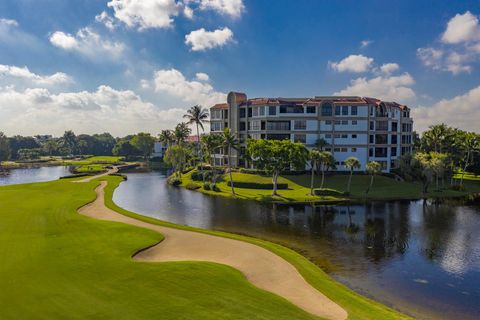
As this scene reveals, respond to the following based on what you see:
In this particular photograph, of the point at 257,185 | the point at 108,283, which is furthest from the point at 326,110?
the point at 108,283

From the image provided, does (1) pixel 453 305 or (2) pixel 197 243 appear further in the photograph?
(2) pixel 197 243

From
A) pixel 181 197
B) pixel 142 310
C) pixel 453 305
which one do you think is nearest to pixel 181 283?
pixel 142 310

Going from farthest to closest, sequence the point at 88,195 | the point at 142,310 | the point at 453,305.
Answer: the point at 88,195 → the point at 453,305 → the point at 142,310

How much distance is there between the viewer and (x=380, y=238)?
44.6 metres

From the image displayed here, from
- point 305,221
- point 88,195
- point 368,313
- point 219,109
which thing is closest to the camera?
point 368,313

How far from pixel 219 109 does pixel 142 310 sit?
9761cm

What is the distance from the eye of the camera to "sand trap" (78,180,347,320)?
25344mm

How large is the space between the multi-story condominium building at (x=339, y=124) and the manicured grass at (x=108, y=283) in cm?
6230

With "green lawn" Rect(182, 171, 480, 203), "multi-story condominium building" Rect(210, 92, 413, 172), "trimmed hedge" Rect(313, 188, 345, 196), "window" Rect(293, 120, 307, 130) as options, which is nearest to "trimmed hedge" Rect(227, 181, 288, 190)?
"green lawn" Rect(182, 171, 480, 203)

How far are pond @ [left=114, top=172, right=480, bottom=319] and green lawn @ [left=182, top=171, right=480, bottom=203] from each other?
18.3 ft

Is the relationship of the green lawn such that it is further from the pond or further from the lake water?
the lake water

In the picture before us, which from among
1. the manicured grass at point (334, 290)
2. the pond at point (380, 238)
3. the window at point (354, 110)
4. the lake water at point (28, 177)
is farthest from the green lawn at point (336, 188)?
the lake water at point (28, 177)

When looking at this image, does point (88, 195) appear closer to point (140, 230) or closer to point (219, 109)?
point (140, 230)

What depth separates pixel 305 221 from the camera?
2103 inches
